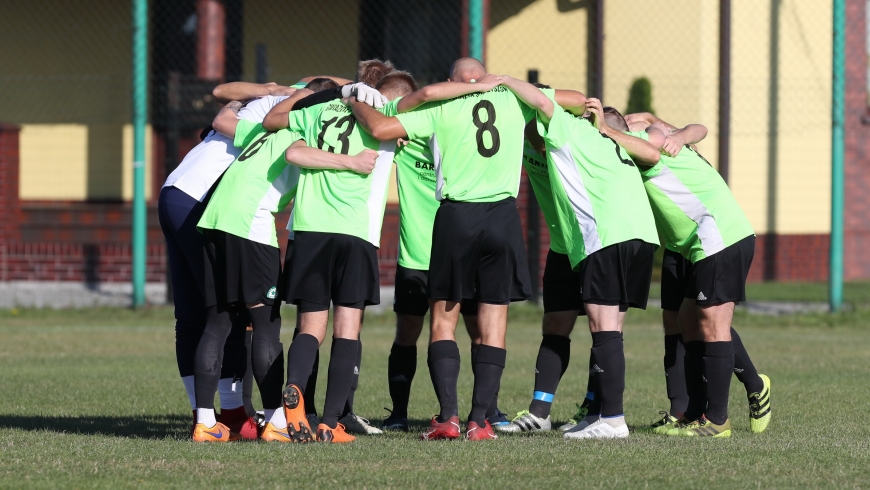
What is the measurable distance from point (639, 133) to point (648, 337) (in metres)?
5.95

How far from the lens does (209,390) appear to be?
5.93m

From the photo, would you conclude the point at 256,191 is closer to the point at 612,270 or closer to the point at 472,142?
the point at 472,142

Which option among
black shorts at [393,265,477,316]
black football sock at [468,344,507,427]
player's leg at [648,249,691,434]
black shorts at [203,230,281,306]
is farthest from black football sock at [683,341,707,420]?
black shorts at [203,230,281,306]

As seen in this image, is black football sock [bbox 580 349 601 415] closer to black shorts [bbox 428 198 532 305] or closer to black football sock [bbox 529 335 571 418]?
black football sock [bbox 529 335 571 418]

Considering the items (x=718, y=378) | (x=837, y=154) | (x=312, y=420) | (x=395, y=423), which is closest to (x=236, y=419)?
(x=312, y=420)

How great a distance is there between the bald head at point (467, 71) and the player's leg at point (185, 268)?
150 cm

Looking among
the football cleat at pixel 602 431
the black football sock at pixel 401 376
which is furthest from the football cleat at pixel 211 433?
the football cleat at pixel 602 431

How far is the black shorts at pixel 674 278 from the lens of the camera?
6.54m

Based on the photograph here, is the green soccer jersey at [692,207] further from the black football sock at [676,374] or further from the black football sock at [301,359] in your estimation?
the black football sock at [301,359]

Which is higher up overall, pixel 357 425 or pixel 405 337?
pixel 405 337

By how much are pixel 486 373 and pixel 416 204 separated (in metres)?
1.13

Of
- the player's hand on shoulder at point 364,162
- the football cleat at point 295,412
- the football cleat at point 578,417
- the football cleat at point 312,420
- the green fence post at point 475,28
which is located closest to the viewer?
the football cleat at point 295,412

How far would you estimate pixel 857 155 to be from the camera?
1880 cm

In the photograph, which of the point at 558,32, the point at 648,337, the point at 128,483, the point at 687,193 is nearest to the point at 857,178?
the point at 558,32
